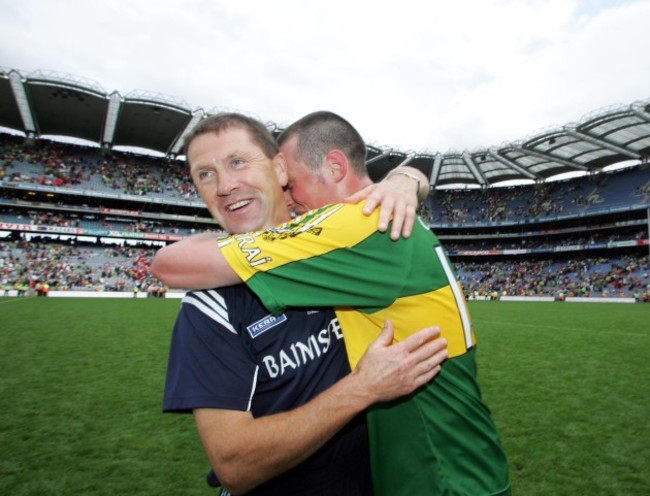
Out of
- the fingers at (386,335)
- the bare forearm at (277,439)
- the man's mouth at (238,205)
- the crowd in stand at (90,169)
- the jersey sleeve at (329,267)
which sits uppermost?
the crowd in stand at (90,169)

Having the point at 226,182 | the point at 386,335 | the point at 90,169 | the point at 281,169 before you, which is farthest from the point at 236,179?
the point at 90,169

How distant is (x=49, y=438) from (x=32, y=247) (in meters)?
44.0

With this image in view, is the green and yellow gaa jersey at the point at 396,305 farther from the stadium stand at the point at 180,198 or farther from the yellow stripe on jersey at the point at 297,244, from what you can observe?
the stadium stand at the point at 180,198

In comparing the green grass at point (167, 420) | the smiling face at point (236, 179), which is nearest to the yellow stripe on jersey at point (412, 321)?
the smiling face at point (236, 179)

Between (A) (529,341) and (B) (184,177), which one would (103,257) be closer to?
(B) (184,177)

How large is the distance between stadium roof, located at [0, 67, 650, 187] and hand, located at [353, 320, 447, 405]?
40845 millimetres

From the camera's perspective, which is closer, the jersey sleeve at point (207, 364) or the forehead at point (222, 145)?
the jersey sleeve at point (207, 364)

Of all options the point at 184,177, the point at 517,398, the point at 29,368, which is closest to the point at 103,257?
the point at 184,177

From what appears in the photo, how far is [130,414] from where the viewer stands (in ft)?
20.4

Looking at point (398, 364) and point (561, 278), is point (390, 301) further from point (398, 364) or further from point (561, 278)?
point (561, 278)

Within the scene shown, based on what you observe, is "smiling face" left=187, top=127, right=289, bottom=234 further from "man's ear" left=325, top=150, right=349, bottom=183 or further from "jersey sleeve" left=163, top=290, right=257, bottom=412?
"jersey sleeve" left=163, top=290, right=257, bottom=412

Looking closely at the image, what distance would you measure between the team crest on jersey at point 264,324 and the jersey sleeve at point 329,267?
11cm

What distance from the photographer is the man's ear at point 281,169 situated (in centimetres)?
218

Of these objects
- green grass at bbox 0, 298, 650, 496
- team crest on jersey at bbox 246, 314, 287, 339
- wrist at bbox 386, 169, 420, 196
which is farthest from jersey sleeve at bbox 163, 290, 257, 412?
green grass at bbox 0, 298, 650, 496
